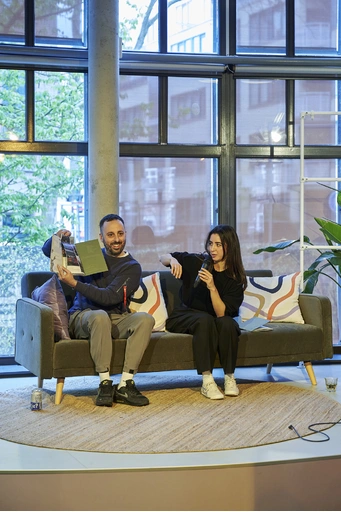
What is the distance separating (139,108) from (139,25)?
2.22ft

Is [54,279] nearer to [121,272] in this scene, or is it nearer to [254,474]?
[121,272]

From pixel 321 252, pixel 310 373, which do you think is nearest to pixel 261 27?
pixel 321 252

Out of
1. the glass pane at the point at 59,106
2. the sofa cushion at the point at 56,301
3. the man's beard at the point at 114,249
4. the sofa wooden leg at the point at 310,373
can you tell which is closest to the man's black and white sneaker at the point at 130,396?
the sofa cushion at the point at 56,301

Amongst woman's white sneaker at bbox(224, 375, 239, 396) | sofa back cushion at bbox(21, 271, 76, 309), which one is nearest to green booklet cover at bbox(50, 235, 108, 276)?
sofa back cushion at bbox(21, 271, 76, 309)

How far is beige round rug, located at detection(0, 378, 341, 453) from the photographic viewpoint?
3848mm

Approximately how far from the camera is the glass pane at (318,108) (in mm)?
6480

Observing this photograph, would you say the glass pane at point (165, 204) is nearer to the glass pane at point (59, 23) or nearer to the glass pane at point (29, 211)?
A: the glass pane at point (29, 211)

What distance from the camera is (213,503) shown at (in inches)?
124

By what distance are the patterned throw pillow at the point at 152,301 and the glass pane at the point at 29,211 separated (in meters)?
1.08

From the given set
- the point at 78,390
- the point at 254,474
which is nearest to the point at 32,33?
the point at 78,390

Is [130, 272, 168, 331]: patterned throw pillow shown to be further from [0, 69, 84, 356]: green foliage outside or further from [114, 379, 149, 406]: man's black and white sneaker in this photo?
[0, 69, 84, 356]: green foliage outside

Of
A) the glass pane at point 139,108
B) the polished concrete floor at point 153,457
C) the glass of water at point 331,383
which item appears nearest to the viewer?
the polished concrete floor at point 153,457

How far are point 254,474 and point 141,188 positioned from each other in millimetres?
3387

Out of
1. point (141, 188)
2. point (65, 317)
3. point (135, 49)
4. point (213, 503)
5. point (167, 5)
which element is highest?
point (167, 5)
